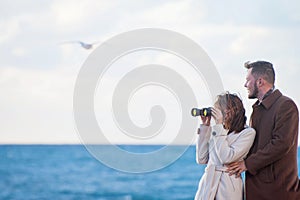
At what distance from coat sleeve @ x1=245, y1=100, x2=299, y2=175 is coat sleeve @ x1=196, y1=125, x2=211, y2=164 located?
8.4 inches

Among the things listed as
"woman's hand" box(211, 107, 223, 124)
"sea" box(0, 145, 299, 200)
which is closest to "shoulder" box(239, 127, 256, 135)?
"woman's hand" box(211, 107, 223, 124)

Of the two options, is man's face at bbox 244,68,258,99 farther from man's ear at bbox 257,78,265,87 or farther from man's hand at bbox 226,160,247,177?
man's hand at bbox 226,160,247,177

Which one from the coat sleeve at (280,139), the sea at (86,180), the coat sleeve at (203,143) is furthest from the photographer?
the sea at (86,180)

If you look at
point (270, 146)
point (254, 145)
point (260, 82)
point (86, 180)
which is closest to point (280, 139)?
point (270, 146)

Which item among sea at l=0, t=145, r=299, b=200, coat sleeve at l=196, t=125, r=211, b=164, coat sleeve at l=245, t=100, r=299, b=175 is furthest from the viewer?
sea at l=0, t=145, r=299, b=200

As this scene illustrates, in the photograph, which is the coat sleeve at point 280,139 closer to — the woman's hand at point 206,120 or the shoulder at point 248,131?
the shoulder at point 248,131

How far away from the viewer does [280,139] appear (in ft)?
11.1

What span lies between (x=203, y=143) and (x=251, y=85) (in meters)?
0.35

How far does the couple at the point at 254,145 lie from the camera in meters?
3.44

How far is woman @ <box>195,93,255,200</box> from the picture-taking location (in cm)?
345

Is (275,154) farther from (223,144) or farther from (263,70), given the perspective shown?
(263,70)

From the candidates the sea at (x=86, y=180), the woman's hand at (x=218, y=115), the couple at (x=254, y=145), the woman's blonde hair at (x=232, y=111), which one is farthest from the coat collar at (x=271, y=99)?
the sea at (x=86, y=180)

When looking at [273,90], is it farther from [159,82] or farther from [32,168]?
[32,168]

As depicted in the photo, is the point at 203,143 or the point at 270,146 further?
the point at 203,143
